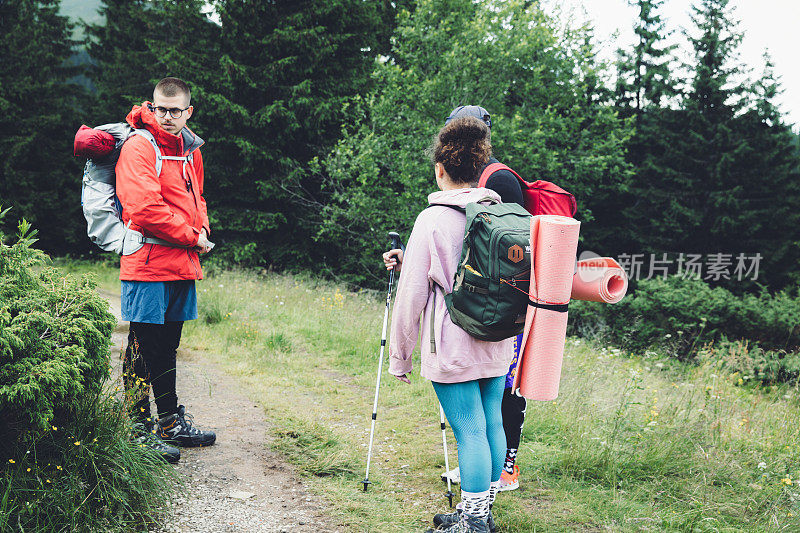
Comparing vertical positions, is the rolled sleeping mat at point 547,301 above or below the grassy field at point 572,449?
above

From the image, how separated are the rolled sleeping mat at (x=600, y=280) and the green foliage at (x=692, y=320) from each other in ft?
25.5

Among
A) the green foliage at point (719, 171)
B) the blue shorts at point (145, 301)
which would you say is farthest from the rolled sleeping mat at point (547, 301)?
the green foliage at point (719, 171)

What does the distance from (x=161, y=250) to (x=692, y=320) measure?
9.71m

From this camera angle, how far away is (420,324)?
278 centimetres

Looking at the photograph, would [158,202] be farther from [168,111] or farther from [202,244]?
[168,111]

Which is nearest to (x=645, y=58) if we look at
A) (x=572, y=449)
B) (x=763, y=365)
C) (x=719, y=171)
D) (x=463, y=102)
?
(x=719, y=171)

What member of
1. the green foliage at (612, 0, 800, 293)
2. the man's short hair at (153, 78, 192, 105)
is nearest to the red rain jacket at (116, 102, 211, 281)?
the man's short hair at (153, 78, 192, 105)

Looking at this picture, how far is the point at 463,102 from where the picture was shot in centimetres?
1411

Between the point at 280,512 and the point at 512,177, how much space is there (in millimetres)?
2254

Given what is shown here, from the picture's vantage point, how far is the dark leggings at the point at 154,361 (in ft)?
11.1

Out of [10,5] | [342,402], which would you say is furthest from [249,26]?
[342,402]

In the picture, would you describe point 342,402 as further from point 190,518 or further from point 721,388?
point 721,388

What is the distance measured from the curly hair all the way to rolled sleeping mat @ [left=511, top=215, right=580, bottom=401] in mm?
532

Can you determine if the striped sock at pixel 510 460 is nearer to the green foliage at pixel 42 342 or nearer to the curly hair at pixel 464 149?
the curly hair at pixel 464 149
